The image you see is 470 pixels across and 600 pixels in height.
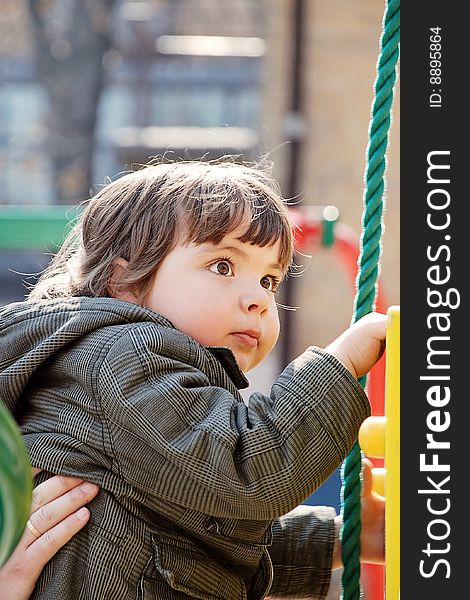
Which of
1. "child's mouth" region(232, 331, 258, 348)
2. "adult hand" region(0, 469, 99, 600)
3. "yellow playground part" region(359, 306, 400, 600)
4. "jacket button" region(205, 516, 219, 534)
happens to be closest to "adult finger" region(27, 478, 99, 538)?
"adult hand" region(0, 469, 99, 600)

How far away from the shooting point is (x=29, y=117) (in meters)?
12.4

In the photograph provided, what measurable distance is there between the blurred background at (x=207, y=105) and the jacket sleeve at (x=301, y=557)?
29.4 inches

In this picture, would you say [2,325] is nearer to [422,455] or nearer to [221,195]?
[221,195]

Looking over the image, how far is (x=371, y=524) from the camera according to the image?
53.1 inches

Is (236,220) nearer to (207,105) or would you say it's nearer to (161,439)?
(161,439)

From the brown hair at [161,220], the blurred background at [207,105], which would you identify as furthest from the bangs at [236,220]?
the blurred background at [207,105]

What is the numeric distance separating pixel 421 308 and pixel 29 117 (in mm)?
12006

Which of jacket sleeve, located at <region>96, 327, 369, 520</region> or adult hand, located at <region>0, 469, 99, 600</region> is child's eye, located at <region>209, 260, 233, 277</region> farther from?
adult hand, located at <region>0, 469, 99, 600</region>

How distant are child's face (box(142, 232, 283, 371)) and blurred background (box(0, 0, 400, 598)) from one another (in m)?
1.01

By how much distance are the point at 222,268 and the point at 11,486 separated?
0.62m

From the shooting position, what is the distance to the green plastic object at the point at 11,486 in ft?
2.16

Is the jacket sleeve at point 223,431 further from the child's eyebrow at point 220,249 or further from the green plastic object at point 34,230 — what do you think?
the green plastic object at point 34,230

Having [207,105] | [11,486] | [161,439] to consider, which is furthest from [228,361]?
[207,105]

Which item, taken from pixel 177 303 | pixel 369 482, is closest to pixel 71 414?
pixel 177 303
